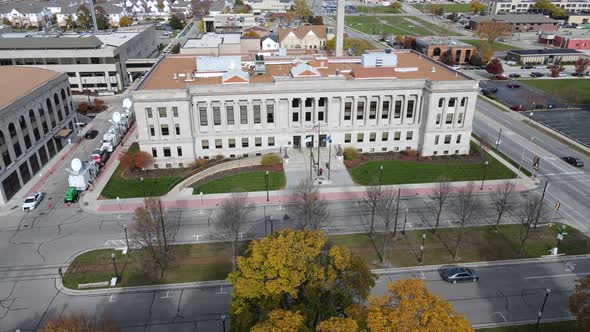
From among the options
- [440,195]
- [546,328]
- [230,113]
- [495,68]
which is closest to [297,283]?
[546,328]

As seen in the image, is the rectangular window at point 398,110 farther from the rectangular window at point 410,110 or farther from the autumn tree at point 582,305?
the autumn tree at point 582,305

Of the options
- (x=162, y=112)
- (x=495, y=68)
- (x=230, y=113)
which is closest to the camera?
(x=162, y=112)

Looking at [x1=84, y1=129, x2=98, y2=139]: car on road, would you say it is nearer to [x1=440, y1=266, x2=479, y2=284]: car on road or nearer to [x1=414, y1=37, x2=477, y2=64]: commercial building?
[x1=440, y1=266, x2=479, y2=284]: car on road

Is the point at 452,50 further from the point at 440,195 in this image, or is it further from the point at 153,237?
the point at 153,237

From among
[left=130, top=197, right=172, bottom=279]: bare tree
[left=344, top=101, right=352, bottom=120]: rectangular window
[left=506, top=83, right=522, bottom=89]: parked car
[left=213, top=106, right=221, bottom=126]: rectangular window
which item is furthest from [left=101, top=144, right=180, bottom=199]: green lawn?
[left=506, top=83, right=522, bottom=89]: parked car

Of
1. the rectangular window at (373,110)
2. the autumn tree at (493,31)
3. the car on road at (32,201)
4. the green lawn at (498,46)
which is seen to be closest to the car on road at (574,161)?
the rectangular window at (373,110)

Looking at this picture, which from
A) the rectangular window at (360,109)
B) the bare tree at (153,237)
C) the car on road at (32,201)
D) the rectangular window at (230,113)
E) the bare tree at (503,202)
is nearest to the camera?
the bare tree at (153,237)

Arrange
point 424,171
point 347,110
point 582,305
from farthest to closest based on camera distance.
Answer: point 347,110 < point 424,171 < point 582,305

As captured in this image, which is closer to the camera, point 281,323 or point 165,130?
point 281,323
